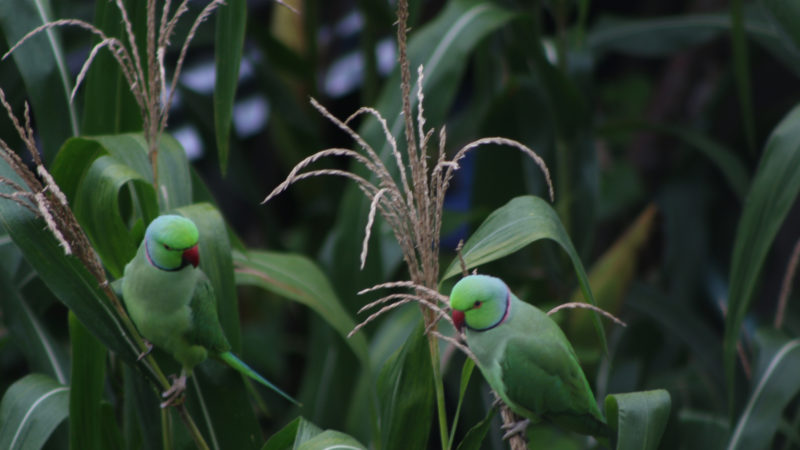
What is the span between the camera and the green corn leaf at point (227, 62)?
106cm

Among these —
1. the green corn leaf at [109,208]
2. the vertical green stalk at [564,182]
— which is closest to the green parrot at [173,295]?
the green corn leaf at [109,208]

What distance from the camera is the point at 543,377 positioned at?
871 mm

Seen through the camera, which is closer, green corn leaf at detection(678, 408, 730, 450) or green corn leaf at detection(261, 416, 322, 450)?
green corn leaf at detection(261, 416, 322, 450)

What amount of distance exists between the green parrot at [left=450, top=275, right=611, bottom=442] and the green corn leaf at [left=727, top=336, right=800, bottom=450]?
54 cm

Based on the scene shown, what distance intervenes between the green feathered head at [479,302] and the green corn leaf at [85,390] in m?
0.47

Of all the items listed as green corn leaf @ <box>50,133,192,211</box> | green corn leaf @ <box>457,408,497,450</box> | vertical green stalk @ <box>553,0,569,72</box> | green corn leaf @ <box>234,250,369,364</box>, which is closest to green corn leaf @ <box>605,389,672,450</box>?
green corn leaf @ <box>457,408,497,450</box>

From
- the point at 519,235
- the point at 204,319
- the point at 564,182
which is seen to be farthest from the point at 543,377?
the point at 564,182

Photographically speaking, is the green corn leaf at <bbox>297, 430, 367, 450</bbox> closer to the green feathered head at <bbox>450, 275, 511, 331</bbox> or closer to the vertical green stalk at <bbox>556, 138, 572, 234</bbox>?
the green feathered head at <bbox>450, 275, 511, 331</bbox>

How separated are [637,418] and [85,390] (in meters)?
0.66

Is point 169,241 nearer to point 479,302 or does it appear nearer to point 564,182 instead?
point 479,302

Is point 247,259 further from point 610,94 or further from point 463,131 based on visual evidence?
point 610,94

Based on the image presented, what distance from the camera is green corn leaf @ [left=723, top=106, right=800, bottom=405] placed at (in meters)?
1.21

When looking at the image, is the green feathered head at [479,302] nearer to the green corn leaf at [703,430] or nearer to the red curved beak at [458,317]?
the red curved beak at [458,317]

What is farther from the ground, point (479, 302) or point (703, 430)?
point (479, 302)
